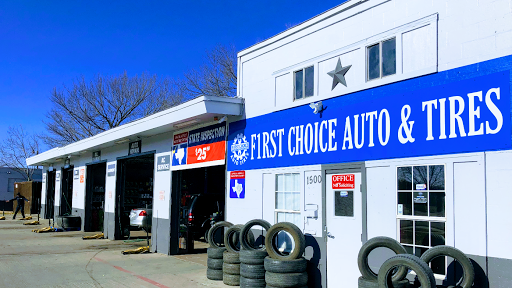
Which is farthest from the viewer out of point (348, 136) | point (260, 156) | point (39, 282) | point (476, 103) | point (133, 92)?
point (133, 92)

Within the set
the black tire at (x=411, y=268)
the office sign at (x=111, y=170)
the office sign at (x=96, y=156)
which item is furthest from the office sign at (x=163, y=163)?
the black tire at (x=411, y=268)

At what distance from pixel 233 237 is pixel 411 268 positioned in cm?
494

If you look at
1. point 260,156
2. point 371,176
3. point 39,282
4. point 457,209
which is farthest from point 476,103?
point 39,282

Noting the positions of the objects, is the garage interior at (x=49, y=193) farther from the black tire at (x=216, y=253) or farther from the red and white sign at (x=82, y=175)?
the black tire at (x=216, y=253)

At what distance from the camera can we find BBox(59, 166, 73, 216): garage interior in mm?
25234

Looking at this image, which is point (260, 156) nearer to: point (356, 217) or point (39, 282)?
point (356, 217)

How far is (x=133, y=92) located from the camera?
38125 millimetres

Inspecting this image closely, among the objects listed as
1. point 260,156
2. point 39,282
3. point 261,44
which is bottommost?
point 39,282

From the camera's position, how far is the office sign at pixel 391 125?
5.95 metres

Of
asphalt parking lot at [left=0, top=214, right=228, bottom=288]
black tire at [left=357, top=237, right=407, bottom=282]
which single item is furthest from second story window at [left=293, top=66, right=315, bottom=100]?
asphalt parking lot at [left=0, top=214, right=228, bottom=288]

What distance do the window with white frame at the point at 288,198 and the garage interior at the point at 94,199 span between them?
13.8m

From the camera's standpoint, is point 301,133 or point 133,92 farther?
point 133,92

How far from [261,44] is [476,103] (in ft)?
18.3

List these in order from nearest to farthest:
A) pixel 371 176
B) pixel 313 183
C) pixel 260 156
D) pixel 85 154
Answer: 1. pixel 371 176
2. pixel 313 183
3. pixel 260 156
4. pixel 85 154
